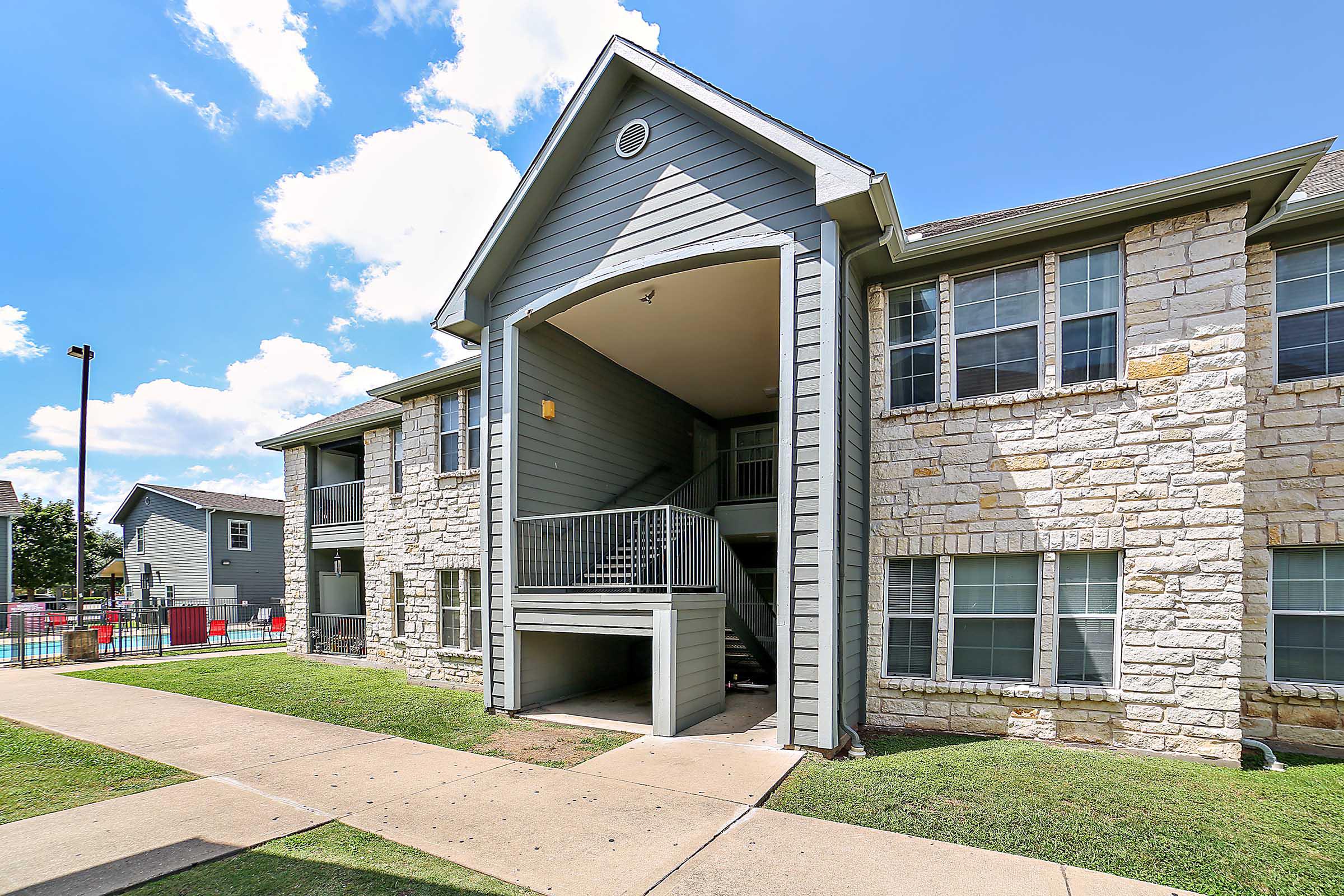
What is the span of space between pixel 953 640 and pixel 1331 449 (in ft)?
12.9

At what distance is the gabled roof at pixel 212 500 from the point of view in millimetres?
24578

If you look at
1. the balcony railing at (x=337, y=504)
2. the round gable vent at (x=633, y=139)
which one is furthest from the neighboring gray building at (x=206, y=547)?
the round gable vent at (x=633, y=139)

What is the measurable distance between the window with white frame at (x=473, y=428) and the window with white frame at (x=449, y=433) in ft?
0.68

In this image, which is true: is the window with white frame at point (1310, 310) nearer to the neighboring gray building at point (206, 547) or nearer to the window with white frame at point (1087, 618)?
the window with white frame at point (1087, 618)

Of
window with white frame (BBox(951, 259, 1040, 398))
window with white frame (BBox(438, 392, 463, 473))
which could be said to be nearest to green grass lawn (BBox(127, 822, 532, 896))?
window with white frame (BBox(951, 259, 1040, 398))

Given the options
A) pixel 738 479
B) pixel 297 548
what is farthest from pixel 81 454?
pixel 738 479

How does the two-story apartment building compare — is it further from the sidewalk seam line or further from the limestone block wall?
the limestone block wall

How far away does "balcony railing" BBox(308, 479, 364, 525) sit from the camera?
14.9 m

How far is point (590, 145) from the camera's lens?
8344mm

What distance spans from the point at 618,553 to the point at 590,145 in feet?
18.1

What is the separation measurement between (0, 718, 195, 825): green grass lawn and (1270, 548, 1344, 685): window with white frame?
Result: 10178 millimetres

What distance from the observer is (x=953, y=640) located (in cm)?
715

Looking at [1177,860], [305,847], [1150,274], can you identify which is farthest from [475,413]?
[1177,860]

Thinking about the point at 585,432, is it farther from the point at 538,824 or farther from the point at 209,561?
the point at 209,561
